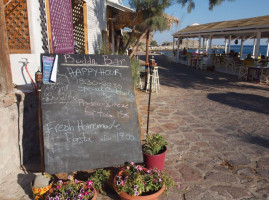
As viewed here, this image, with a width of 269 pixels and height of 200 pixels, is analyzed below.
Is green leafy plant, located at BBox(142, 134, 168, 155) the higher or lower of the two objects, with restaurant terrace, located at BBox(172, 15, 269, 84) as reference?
lower

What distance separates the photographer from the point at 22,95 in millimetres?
3428

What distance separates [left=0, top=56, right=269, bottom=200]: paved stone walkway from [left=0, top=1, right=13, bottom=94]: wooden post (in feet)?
5.18

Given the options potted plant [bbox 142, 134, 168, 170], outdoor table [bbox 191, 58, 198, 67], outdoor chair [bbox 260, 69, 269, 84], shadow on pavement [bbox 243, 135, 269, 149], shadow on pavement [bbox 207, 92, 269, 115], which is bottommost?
shadow on pavement [bbox 243, 135, 269, 149]

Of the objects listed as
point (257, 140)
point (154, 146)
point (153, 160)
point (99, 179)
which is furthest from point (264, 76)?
point (99, 179)

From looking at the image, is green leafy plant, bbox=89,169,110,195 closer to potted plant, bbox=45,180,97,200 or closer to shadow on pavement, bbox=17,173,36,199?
potted plant, bbox=45,180,97,200

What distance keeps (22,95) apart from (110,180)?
1.89m

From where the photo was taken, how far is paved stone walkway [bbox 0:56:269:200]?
10.4 ft

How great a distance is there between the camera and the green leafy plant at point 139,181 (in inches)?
107

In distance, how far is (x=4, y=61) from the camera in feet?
10.4

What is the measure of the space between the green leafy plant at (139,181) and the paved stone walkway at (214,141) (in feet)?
0.94

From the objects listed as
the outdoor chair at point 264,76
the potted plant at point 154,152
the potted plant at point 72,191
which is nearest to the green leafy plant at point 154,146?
the potted plant at point 154,152

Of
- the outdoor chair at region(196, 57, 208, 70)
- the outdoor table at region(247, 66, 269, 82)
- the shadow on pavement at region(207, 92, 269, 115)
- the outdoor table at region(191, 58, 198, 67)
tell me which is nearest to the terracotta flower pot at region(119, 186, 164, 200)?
the shadow on pavement at region(207, 92, 269, 115)

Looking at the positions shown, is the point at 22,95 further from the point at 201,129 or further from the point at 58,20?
the point at 201,129

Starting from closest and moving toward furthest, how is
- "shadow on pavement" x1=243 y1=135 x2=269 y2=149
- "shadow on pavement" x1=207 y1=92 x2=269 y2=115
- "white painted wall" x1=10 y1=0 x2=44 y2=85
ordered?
"white painted wall" x1=10 y1=0 x2=44 y2=85 → "shadow on pavement" x1=243 y1=135 x2=269 y2=149 → "shadow on pavement" x1=207 y1=92 x2=269 y2=115
